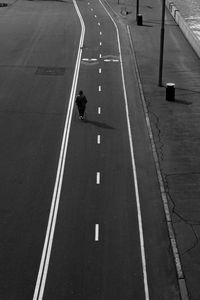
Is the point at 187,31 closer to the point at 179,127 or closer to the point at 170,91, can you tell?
the point at 170,91

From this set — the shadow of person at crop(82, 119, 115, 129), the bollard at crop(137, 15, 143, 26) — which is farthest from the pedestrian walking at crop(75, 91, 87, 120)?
the bollard at crop(137, 15, 143, 26)

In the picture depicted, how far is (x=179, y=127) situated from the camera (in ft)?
84.7

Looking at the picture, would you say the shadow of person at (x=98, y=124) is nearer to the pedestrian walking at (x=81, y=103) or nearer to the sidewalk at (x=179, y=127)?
the pedestrian walking at (x=81, y=103)

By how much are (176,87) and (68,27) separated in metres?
21.1

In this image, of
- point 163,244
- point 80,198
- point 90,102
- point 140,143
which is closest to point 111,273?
point 163,244

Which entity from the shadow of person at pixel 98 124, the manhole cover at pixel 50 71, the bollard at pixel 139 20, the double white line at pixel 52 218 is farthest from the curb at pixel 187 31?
the shadow of person at pixel 98 124

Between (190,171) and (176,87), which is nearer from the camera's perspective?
(190,171)

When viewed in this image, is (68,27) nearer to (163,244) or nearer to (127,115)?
(127,115)

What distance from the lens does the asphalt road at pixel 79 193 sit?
585 inches

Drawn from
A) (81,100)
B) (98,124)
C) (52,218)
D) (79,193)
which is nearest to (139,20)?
(81,100)

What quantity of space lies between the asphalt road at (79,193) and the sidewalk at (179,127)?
1.95 feet

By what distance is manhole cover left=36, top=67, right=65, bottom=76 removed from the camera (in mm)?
35294

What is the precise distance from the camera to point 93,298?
14.0m

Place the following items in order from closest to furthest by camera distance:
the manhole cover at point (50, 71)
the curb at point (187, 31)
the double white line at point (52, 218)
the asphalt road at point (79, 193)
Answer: the double white line at point (52, 218) < the asphalt road at point (79, 193) < the manhole cover at point (50, 71) < the curb at point (187, 31)
